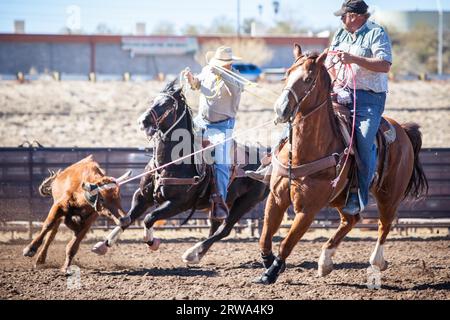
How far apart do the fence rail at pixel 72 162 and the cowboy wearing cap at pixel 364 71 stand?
479 centimetres

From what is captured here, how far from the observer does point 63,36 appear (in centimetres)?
4828

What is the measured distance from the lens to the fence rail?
42.7 feet

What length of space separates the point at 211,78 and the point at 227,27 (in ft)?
202

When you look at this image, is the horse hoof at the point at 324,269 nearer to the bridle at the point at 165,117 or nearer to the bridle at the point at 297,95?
the bridle at the point at 297,95

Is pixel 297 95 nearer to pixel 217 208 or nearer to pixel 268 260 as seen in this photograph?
pixel 268 260

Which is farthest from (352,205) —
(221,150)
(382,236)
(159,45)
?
(159,45)

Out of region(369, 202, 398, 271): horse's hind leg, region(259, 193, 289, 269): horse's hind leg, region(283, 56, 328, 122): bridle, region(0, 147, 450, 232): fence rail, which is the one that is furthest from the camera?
region(0, 147, 450, 232): fence rail

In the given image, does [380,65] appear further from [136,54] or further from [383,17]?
[383,17]

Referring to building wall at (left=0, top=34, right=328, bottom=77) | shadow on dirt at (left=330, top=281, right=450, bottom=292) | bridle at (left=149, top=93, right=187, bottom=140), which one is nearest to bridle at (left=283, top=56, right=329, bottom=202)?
shadow on dirt at (left=330, top=281, right=450, bottom=292)

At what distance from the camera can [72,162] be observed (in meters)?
13.1

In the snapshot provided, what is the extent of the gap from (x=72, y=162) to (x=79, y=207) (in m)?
3.43

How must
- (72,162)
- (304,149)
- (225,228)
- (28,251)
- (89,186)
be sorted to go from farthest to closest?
(72,162)
(225,228)
(28,251)
(89,186)
(304,149)

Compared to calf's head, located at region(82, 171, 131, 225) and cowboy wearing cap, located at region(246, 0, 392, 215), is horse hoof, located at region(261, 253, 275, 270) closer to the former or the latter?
cowboy wearing cap, located at region(246, 0, 392, 215)
